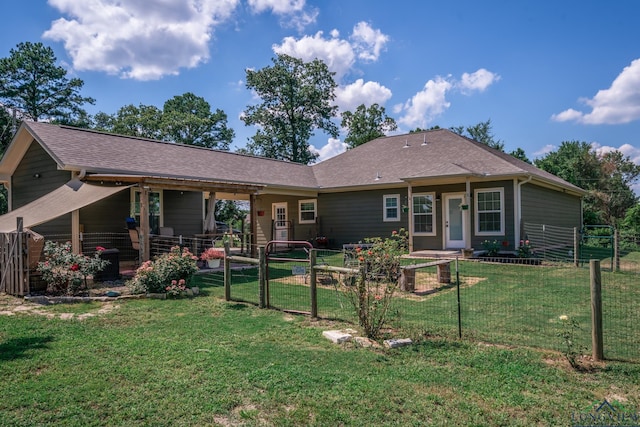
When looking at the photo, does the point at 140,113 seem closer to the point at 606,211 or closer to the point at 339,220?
the point at 339,220

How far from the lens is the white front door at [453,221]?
13.8 m

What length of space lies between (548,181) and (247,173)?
11494mm

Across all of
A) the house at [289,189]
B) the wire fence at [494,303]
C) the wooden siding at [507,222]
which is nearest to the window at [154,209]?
the house at [289,189]

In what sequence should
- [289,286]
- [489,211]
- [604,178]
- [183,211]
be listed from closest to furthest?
[289,286] < [489,211] < [183,211] < [604,178]

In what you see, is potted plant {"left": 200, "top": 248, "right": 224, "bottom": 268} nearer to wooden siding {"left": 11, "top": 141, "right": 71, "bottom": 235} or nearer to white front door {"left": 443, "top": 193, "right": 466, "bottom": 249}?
wooden siding {"left": 11, "top": 141, "right": 71, "bottom": 235}

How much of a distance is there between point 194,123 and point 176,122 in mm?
1562

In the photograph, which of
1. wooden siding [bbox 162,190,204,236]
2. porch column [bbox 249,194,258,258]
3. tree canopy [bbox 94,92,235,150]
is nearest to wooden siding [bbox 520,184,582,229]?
porch column [bbox 249,194,258,258]

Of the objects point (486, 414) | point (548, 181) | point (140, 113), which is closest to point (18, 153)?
point (486, 414)

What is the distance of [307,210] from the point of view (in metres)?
18.3

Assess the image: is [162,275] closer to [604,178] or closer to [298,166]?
[298,166]

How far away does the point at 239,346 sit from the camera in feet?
15.2

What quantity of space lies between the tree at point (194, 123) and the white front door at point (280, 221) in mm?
20166

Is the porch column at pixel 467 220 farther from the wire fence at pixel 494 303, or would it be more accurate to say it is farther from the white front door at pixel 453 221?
the wire fence at pixel 494 303

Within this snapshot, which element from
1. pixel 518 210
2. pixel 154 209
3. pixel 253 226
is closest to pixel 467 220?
pixel 518 210
